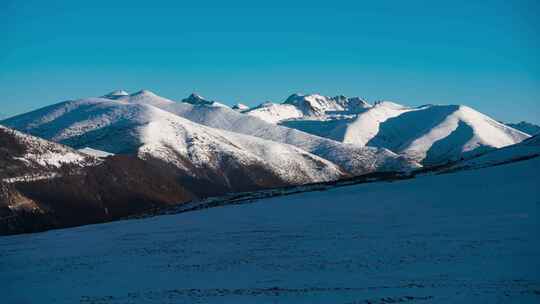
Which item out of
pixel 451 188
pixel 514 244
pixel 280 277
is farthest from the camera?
pixel 451 188

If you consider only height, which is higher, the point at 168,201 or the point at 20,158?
the point at 20,158

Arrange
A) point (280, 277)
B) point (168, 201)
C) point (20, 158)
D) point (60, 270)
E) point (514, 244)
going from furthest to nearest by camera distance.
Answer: point (168, 201) < point (20, 158) < point (60, 270) < point (514, 244) < point (280, 277)

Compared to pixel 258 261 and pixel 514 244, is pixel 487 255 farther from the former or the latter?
pixel 258 261

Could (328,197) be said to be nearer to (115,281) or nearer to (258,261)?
(258,261)

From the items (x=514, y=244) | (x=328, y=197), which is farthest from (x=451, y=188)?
(x=514, y=244)

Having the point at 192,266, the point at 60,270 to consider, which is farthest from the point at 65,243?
the point at 192,266

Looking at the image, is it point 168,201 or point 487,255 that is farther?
point 168,201
